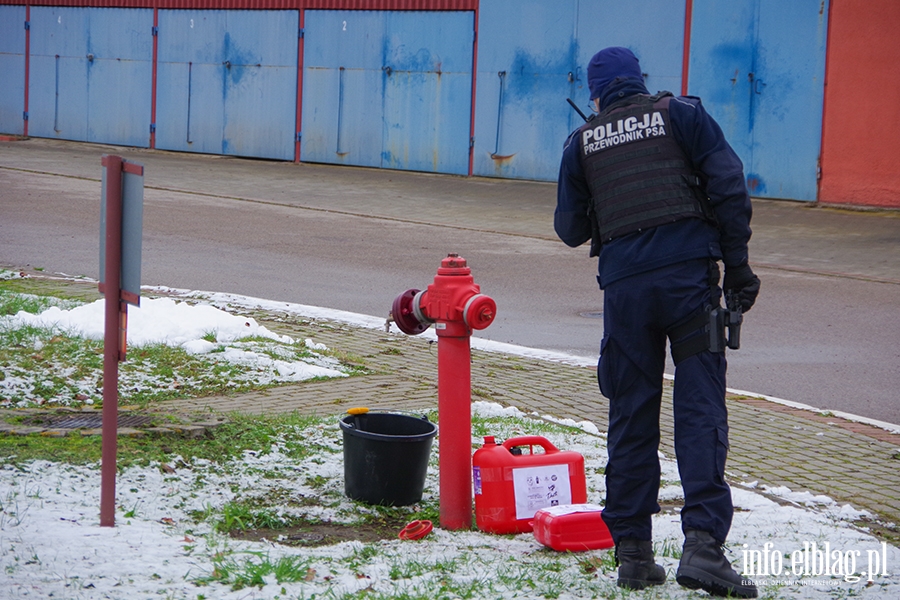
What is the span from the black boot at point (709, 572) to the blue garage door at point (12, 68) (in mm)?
27305

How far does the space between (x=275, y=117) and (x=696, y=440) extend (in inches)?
839

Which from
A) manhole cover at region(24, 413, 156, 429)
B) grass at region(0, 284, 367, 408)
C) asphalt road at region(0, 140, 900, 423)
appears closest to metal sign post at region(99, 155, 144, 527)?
manhole cover at region(24, 413, 156, 429)

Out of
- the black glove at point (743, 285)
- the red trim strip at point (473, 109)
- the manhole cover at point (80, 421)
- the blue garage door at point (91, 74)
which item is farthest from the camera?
the blue garage door at point (91, 74)

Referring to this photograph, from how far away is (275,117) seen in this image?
24422 millimetres

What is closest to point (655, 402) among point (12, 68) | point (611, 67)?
point (611, 67)

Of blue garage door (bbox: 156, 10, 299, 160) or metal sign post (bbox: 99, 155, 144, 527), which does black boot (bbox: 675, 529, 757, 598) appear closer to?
metal sign post (bbox: 99, 155, 144, 527)

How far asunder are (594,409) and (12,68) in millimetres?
25042

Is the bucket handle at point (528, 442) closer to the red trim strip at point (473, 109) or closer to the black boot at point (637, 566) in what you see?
the black boot at point (637, 566)

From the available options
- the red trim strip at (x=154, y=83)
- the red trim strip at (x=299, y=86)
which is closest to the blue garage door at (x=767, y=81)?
the red trim strip at (x=299, y=86)

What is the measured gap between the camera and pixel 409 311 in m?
4.94

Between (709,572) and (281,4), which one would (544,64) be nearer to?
(281,4)

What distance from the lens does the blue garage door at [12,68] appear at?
28.0 metres

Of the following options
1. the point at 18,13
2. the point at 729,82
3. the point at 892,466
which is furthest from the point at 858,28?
the point at 18,13

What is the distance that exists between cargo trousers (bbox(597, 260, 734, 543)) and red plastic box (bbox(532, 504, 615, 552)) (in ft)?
0.84
